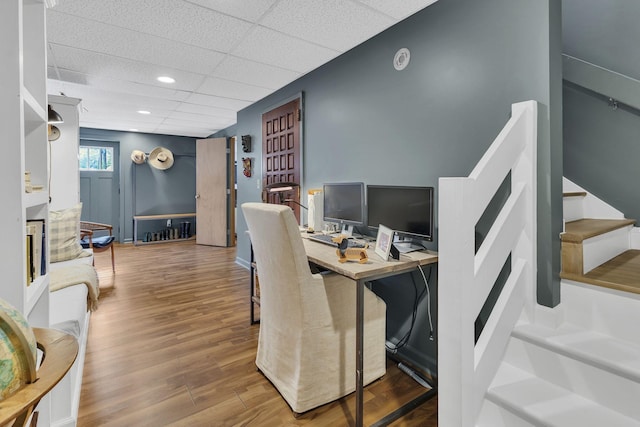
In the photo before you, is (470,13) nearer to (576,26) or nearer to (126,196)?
(576,26)

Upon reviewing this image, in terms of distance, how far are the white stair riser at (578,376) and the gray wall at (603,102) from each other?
1165 mm

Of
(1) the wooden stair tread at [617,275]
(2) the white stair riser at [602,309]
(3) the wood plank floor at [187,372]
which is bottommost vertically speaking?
(3) the wood plank floor at [187,372]

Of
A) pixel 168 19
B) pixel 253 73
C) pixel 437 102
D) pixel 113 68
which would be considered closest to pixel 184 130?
pixel 113 68

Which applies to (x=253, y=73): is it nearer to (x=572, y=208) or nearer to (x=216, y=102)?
(x=216, y=102)

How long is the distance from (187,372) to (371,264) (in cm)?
Result: 142

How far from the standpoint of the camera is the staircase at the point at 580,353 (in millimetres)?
1133

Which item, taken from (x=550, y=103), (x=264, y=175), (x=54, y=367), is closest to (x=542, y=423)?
(x=550, y=103)

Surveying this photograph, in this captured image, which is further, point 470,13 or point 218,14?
point 218,14

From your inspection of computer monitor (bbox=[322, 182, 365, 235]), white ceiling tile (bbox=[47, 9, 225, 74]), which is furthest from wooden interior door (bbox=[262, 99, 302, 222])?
white ceiling tile (bbox=[47, 9, 225, 74])

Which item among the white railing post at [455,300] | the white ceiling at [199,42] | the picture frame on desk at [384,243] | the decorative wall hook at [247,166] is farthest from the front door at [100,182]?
the white railing post at [455,300]

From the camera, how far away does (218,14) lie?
209 cm

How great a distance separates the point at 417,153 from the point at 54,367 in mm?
2031

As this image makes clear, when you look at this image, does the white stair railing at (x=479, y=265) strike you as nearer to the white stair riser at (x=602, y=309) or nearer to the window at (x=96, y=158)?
the white stair riser at (x=602, y=309)

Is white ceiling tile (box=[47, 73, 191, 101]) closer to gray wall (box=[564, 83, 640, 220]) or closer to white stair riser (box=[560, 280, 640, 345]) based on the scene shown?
gray wall (box=[564, 83, 640, 220])
